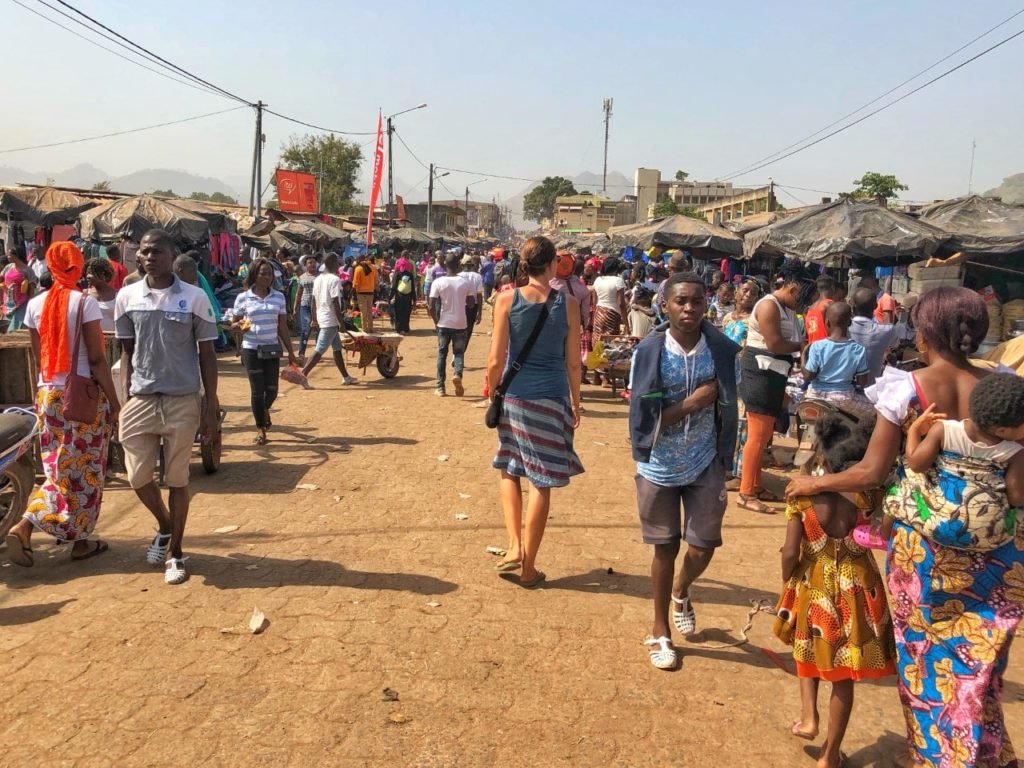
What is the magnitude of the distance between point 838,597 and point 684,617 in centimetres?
122

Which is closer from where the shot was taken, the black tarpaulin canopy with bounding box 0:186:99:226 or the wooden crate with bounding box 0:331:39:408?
the wooden crate with bounding box 0:331:39:408

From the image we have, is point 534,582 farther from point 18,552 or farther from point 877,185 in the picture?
point 877,185

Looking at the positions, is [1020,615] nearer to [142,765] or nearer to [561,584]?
[561,584]

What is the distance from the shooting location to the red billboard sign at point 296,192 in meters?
33.8

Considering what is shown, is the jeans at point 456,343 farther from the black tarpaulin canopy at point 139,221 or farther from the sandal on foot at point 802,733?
the sandal on foot at point 802,733

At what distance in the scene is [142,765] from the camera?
9.12 feet

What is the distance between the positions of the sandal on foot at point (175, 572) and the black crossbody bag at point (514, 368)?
196 cm

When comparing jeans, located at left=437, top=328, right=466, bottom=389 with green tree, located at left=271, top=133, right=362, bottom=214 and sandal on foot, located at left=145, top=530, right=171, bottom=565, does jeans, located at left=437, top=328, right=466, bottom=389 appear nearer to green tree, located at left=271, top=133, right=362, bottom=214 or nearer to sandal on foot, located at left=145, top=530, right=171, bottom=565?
sandal on foot, located at left=145, top=530, right=171, bottom=565

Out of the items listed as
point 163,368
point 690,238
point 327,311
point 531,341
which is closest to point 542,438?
point 531,341

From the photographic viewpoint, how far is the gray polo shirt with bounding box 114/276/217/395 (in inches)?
167

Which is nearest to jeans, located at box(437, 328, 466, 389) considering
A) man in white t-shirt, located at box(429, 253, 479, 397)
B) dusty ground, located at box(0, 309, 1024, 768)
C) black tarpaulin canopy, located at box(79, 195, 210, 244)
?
man in white t-shirt, located at box(429, 253, 479, 397)

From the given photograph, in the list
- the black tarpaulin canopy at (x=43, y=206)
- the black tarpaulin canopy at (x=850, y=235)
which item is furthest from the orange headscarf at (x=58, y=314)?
the black tarpaulin canopy at (x=43, y=206)

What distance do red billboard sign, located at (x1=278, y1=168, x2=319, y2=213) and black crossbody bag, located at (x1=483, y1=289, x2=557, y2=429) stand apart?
31.8 meters

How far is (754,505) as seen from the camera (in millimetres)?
6164
